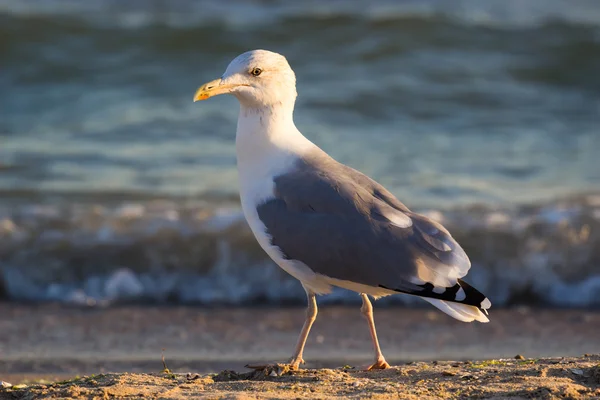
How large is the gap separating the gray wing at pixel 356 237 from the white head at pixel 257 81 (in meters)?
0.47

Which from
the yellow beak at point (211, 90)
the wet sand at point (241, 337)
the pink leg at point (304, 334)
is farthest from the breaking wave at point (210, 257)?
the yellow beak at point (211, 90)

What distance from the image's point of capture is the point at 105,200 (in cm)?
888

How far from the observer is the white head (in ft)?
15.9

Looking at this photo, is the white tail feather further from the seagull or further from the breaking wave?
the breaking wave

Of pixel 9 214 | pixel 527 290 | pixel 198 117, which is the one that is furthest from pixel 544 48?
pixel 9 214

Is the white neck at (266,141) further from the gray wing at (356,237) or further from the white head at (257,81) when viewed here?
the gray wing at (356,237)

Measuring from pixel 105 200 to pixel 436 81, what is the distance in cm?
550

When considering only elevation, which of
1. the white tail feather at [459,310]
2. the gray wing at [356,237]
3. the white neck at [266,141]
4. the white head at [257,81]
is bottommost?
the white tail feather at [459,310]

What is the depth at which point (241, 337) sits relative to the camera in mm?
6398

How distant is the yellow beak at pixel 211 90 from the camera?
15.5 ft

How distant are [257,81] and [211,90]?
266 mm

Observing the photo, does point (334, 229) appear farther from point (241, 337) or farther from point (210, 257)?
point (210, 257)

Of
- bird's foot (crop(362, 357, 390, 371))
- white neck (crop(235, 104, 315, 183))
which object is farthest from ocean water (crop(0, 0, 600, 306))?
white neck (crop(235, 104, 315, 183))

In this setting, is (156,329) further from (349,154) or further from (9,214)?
(349,154)
